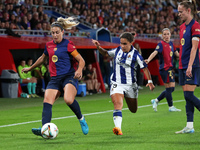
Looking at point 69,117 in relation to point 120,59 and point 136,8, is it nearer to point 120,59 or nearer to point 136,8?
point 120,59

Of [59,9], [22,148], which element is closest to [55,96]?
[22,148]

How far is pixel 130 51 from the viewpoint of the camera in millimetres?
7906

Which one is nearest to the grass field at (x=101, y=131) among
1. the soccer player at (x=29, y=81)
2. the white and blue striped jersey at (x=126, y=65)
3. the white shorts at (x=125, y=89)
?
the white shorts at (x=125, y=89)

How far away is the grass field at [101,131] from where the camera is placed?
661cm

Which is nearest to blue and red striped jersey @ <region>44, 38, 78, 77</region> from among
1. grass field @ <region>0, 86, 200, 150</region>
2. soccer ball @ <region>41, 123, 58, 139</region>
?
soccer ball @ <region>41, 123, 58, 139</region>

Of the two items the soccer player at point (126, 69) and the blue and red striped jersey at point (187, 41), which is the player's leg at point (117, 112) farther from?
the blue and red striped jersey at point (187, 41)

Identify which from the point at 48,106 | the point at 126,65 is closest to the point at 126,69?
the point at 126,65

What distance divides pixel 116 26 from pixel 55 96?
1923cm

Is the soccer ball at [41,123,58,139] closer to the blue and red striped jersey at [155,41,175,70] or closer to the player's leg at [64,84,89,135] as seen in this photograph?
the player's leg at [64,84,89,135]

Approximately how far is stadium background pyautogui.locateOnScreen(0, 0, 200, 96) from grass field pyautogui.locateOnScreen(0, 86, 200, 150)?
550cm

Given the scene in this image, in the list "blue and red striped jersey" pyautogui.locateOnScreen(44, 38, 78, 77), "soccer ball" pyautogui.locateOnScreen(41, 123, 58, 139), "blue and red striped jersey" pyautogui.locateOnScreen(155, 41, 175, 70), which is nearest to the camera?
"soccer ball" pyautogui.locateOnScreen(41, 123, 58, 139)

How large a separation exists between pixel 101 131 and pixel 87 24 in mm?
16751

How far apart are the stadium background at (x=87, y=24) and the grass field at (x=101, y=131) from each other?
216 inches

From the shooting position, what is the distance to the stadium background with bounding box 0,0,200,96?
18078mm
